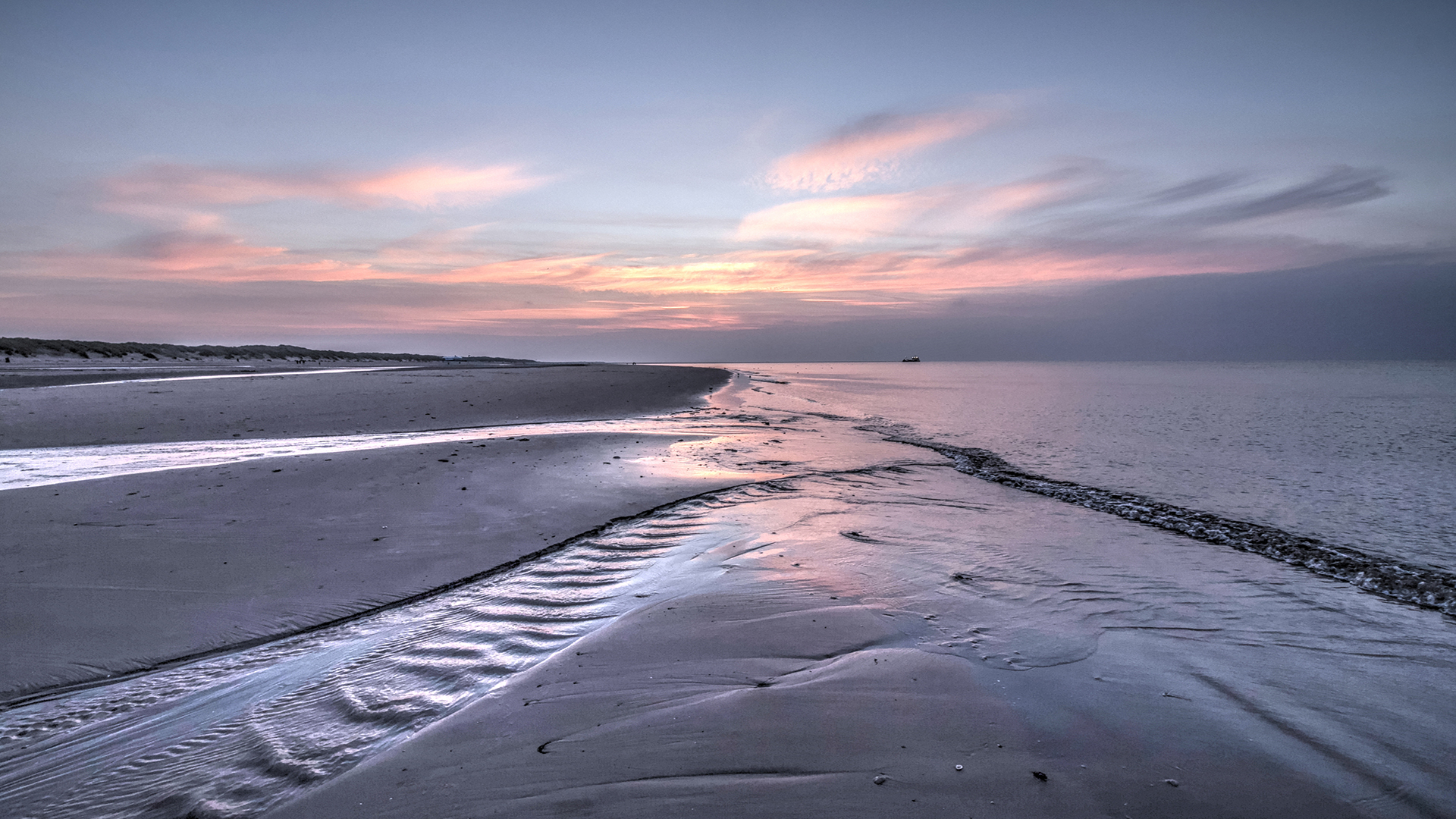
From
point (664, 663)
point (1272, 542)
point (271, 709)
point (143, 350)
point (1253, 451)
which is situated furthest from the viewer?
point (143, 350)

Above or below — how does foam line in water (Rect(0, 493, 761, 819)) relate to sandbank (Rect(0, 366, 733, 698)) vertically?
below

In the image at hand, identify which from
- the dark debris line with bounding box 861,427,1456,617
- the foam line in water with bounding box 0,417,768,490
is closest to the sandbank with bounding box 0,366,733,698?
the foam line in water with bounding box 0,417,768,490

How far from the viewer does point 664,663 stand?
3883mm

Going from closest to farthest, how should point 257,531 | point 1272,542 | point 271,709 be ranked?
point 271,709 < point 257,531 < point 1272,542

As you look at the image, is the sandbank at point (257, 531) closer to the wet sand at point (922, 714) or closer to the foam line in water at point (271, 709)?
the foam line in water at point (271, 709)

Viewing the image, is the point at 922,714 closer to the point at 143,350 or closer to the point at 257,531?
the point at 257,531

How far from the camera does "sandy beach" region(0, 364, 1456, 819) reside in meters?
2.74

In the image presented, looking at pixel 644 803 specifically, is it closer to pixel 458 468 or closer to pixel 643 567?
pixel 643 567

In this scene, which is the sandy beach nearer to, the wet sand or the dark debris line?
the wet sand

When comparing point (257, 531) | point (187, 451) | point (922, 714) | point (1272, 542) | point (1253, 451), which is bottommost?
point (1272, 542)

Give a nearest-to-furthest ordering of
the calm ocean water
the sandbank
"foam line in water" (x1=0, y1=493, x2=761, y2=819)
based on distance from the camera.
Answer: "foam line in water" (x1=0, y1=493, x2=761, y2=819) < the sandbank < the calm ocean water

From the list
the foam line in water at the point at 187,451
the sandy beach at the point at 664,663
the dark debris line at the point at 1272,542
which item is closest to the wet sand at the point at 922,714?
the sandy beach at the point at 664,663

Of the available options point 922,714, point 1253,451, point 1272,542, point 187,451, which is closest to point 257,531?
point 922,714

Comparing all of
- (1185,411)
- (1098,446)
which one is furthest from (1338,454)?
(1185,411)
